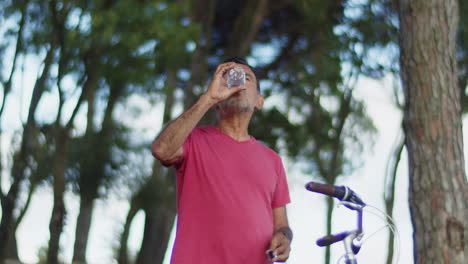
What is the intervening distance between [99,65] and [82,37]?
469 millimetres

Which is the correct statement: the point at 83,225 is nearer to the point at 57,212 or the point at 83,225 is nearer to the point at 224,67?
the point at 57,212

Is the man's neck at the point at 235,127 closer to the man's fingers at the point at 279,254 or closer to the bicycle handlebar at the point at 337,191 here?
the man's fingers at the point at 279,254

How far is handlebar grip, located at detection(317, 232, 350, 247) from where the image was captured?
2939 millimetres

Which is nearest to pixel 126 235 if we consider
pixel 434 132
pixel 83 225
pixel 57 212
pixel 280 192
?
pixel 83 225

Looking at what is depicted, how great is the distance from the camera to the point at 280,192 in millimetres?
3801

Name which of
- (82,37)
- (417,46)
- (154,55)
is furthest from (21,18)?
(417,46)

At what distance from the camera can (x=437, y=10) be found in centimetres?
598

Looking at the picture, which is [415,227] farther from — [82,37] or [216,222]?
[82,37]

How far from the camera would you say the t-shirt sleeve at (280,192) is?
3.78 metres

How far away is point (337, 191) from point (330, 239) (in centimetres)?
22

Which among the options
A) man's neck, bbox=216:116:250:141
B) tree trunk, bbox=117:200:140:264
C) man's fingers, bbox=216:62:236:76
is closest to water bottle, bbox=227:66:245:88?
man's fingers, bbox=216:62:236:76

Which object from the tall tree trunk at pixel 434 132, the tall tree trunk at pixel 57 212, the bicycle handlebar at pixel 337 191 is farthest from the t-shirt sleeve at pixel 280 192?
the tall tree trunk at pixel 57 212

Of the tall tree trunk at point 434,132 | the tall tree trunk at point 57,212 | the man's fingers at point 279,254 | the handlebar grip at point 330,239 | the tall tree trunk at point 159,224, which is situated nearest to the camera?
the handlebar grip at point 330,239

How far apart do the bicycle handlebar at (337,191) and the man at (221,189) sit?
0.52 meters
